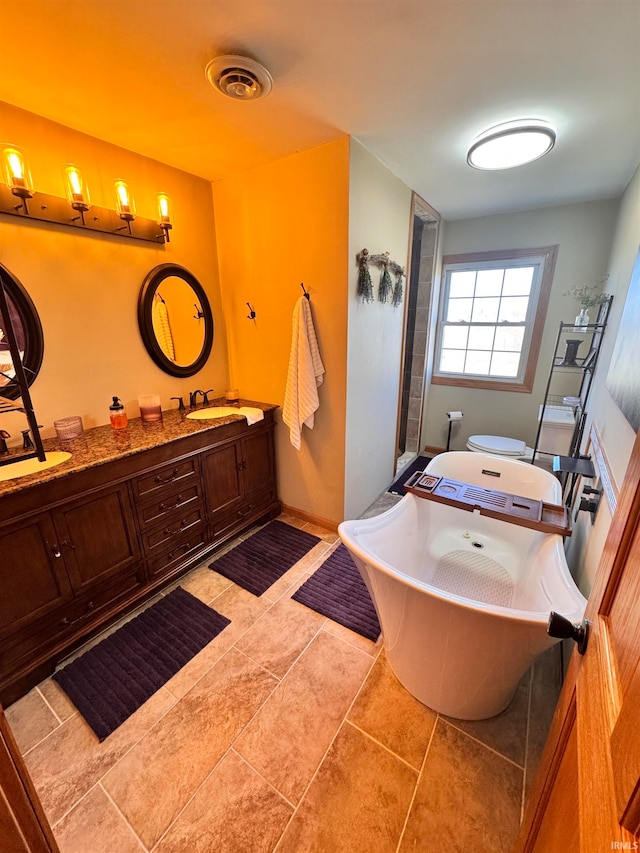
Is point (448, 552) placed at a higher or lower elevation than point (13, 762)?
lower

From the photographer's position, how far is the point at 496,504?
169 cm

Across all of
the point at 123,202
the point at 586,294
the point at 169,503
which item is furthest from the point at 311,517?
the point at 586,294

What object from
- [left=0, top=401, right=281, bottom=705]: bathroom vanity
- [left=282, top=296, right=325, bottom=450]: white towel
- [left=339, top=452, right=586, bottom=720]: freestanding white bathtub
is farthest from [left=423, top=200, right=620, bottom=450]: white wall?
[left=0, top=401, right=281, bottom=705]: bathroom vanity

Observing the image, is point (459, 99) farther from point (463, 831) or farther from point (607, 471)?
point (463, 831)

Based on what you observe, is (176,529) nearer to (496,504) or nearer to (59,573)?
(59,573)

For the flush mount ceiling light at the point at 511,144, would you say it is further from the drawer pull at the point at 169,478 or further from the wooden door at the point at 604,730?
the drawer pull at the point at 169,478

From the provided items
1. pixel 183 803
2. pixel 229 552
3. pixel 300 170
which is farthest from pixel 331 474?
pixel 300 170

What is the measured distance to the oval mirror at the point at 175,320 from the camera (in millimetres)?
2178

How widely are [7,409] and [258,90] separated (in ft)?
5.90

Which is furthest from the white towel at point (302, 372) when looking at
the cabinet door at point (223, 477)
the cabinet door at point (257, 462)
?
the cabinet door at point (223, 477)

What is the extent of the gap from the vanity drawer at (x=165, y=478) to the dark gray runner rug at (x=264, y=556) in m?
0.64

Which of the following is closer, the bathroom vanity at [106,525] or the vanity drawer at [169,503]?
the bathroom vanity at [106,525]

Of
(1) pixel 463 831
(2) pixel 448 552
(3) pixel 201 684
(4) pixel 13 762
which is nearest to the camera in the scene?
(4) pixel 13 762

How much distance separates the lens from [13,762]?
0.62 meters
